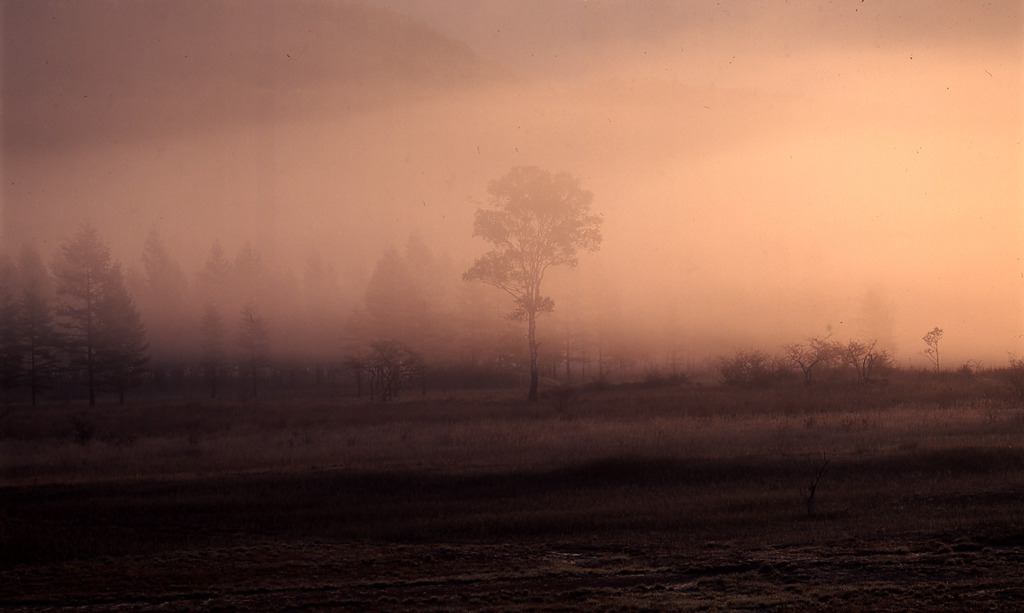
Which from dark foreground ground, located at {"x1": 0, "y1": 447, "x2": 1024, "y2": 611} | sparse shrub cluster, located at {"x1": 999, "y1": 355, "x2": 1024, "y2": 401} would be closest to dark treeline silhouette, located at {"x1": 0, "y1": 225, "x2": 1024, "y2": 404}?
sparse shrub cluster, located at {"x1": 999, "y1": 355, "x2": 1024, "y2": 401}

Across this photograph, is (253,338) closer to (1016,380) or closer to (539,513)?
(1016,380)

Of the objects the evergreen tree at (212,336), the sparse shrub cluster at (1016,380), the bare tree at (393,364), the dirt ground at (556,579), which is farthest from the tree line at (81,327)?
the sparse shrub cluster at (1016,380)

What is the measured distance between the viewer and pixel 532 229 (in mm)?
41406

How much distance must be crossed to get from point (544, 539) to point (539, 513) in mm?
2395

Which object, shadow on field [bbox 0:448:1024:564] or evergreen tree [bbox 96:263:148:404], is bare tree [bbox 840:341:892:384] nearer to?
shadow on field [bbox 0:448:1024:564]

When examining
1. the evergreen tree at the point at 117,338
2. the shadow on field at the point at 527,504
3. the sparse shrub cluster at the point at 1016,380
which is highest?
the evergreen tree at the point at 117,338

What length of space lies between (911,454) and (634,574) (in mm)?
12303

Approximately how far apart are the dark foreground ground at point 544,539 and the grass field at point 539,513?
56mm

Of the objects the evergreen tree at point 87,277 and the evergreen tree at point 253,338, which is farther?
the evergreen tree at point 253,338

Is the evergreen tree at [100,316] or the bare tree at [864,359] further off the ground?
the evergreen tree at [100,316]

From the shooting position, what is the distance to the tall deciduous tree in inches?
1610

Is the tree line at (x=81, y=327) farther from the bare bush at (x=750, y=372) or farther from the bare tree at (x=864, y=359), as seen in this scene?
the bare tree at (x=864, y=359)

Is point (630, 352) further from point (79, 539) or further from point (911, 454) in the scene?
point (79, 539)

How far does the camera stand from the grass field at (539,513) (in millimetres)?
10891
